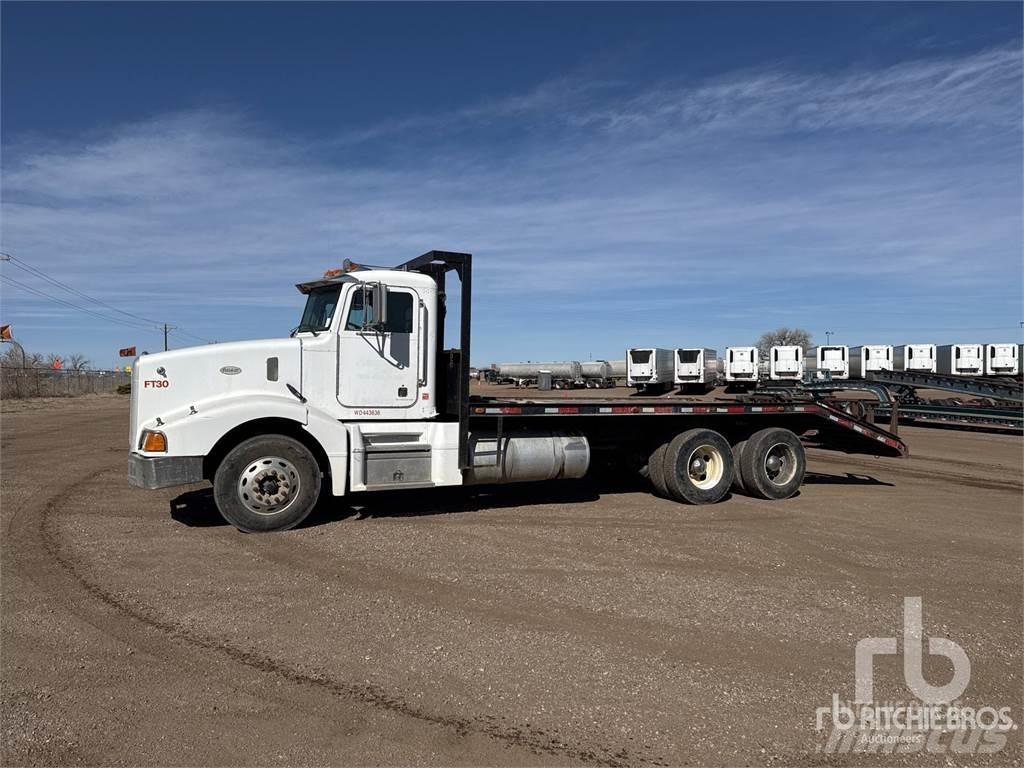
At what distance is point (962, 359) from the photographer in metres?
30.6

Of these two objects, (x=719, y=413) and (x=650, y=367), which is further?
(x=650, y=367)

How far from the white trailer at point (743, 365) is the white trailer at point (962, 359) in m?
7.65

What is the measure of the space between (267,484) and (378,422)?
148 centimetres

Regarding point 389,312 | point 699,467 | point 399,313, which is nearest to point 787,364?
point 699,467

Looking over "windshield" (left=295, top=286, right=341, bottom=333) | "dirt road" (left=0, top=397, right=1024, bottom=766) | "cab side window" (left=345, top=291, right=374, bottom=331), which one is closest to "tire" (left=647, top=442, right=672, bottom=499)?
"dirt road" (left=0, top=397, right=1024, bottom=766)

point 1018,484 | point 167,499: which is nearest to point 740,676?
point 167,499

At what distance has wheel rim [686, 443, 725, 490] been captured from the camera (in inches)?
404

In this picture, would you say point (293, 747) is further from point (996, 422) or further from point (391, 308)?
point (996, 422)

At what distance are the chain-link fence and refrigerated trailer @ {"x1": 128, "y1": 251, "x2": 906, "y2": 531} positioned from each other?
88.9ft

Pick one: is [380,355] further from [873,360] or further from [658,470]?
[873,360]

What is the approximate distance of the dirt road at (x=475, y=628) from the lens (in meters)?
3.60

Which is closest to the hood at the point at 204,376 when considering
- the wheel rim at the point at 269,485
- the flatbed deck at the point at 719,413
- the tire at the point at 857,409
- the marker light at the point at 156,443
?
the marker light at the point at 156,443

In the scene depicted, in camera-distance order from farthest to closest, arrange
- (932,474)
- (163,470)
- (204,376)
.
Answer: (932,474) → (204,376) → (163,470)

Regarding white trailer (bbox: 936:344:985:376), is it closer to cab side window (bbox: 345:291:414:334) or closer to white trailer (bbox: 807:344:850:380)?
white trailer (bbox: 807:344:850:380)
